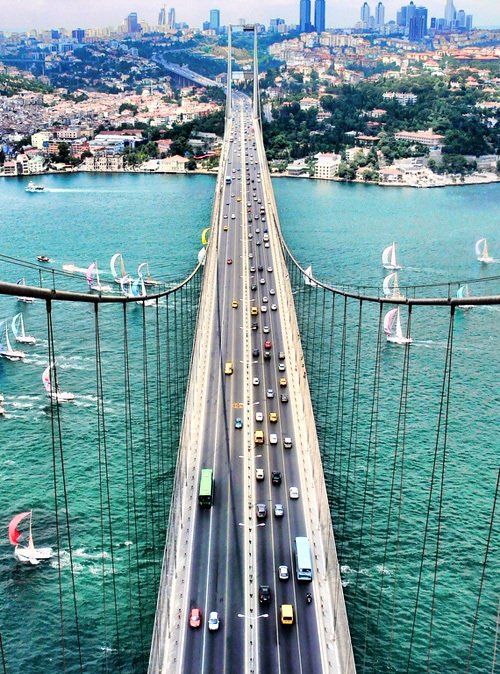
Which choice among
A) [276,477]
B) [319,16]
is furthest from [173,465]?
[319,16]

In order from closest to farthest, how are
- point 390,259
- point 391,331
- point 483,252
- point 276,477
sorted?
point 276,477 → point 391,331 → point 390,259 → point 483,252

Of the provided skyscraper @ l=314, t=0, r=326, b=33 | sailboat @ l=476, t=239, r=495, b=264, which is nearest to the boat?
sailboat @ l=476, t=239, r=495, b=264

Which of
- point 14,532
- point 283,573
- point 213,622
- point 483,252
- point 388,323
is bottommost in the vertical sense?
point 14,532

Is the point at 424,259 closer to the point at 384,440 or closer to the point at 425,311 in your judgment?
the point at 425,311

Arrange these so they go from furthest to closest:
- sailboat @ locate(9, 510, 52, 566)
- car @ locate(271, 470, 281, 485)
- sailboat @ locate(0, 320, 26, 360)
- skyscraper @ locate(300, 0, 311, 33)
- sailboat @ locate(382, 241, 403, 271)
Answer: skyscraper @ locate(300, 0, 311, 33)
sailboat @ locate(382, 241, 403, 271)
sailboat @ locate(0, 320, 26, 360)
sailboat @ locate(9, 510, 52, 566)
car @ locate(271, 470, 281, 485)

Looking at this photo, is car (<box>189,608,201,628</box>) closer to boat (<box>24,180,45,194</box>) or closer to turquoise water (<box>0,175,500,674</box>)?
turquoise water (<box>0,175,500,674</box>)

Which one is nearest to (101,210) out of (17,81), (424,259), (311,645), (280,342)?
(424,259)

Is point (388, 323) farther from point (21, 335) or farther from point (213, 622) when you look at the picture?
point (213, 622)
